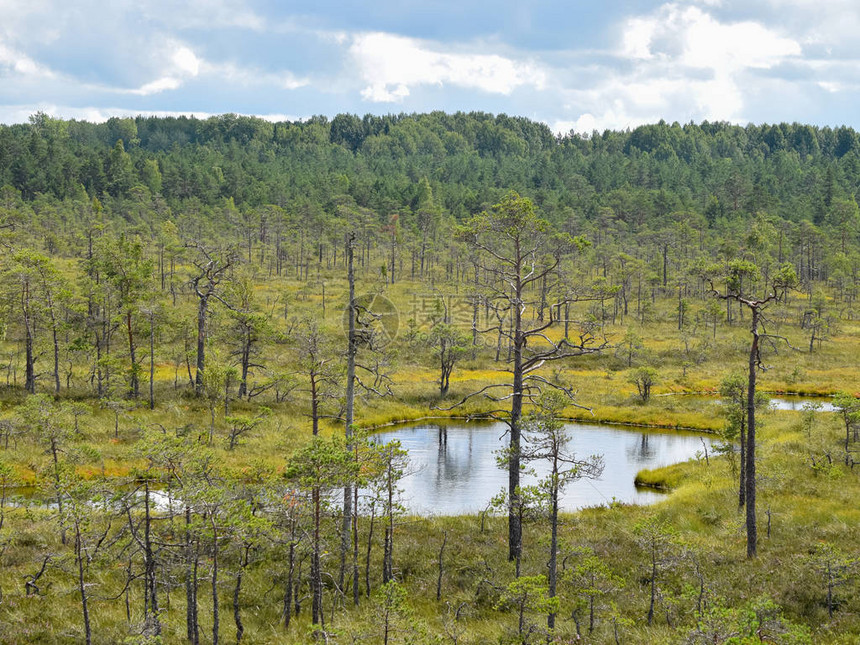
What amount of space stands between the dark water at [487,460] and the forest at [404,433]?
2.53ft

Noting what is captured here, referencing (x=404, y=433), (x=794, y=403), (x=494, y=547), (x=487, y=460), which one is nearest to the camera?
(x=494, y=547)

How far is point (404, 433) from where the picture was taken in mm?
48000

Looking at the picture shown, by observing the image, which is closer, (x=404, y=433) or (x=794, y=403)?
(x=404, y=433)

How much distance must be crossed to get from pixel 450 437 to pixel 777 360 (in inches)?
1825

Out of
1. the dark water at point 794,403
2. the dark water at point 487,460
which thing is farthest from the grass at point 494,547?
the dark water at point 794,403

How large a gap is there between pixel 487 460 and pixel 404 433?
319 inches

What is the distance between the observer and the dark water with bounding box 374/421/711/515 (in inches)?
1359

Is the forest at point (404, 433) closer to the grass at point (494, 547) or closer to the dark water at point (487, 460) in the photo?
the grass at point (494, 547)

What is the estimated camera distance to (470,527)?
27359 mm

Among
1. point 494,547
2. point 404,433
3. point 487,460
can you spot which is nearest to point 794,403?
point 487,460

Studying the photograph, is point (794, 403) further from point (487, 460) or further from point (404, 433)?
point (404, 433)

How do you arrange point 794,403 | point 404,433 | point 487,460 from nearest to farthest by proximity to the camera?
point 487,460
point 404,433
point 794,403

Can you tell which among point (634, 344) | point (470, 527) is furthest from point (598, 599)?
point (634, 344)

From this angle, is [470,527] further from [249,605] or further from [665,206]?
[665,206]
